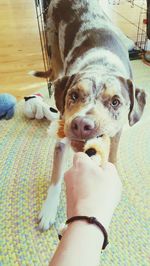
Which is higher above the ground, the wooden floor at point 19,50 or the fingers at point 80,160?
the fingers at point 80,160

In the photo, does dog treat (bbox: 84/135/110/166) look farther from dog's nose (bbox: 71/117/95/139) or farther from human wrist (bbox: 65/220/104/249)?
human wrist (bbox: 65/220/104/249)

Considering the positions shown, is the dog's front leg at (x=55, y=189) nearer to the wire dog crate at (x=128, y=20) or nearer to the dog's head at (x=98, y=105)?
the dog's head at (x=98, y=105)

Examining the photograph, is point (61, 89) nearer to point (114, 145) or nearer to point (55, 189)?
point (114, 145)

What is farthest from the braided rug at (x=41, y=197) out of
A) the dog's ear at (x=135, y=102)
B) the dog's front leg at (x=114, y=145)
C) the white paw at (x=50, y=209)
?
the dog's ear at (x=135, y=102)

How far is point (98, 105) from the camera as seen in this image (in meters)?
1.07

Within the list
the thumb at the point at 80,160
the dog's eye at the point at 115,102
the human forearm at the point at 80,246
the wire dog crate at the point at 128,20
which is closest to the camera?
the human forearm at the point at 80,246

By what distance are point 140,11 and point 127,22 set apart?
40 cm

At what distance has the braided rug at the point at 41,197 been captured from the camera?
46.7 inches

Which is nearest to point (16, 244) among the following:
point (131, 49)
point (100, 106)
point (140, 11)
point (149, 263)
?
point (149, 263)

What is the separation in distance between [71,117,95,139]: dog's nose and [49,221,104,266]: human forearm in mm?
385

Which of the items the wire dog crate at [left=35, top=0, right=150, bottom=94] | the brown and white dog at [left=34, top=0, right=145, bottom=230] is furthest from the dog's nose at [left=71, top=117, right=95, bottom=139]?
the wire dog crate at [left=35, top=0, right=150, bottom=94]

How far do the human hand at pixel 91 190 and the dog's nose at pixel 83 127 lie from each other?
25 cm

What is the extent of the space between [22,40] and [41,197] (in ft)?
6.97

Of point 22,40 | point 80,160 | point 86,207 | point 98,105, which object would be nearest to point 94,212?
point 86,207
